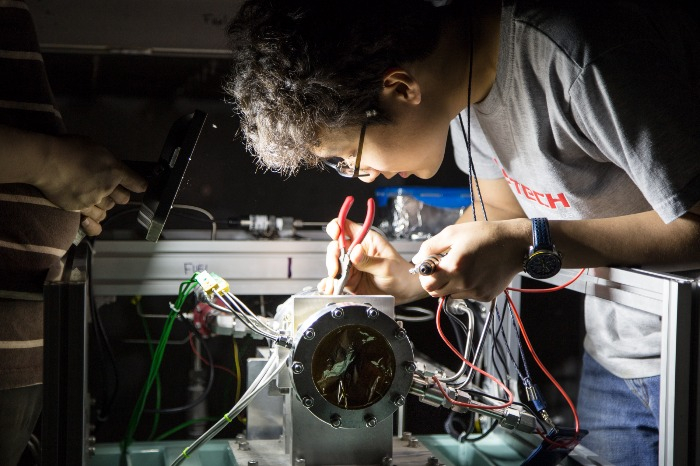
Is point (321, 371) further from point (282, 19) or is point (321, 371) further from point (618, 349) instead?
point (618, 349)

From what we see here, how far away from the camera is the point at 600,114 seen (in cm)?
100

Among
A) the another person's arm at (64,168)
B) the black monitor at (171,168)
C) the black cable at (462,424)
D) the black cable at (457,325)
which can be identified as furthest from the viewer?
the black cable at (462,424)

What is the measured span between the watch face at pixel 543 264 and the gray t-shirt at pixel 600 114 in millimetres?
158

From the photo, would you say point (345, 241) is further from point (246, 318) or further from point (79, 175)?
point (79, 175)

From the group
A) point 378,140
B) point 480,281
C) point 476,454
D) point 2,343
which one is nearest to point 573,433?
point 476,454

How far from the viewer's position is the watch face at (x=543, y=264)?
0.99 metres

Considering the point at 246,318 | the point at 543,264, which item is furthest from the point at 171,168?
the point at 543,264

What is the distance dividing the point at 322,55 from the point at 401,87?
0.48 feet

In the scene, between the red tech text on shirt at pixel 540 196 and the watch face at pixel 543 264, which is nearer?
the watch face at pixel 543 264

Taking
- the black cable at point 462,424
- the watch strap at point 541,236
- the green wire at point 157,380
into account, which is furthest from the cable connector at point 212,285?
the green wire at point 157,380

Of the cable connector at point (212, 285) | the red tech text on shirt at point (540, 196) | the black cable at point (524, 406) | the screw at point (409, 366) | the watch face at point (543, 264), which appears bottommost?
the black cable at point (524, 406)

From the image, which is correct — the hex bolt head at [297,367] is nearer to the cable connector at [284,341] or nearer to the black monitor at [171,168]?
the cable connector at [284,341]

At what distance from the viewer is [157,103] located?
79.1 inches

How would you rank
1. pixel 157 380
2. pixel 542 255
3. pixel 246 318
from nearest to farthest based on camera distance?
pixel 542 255, pixel 246 318, pixel 157 380
